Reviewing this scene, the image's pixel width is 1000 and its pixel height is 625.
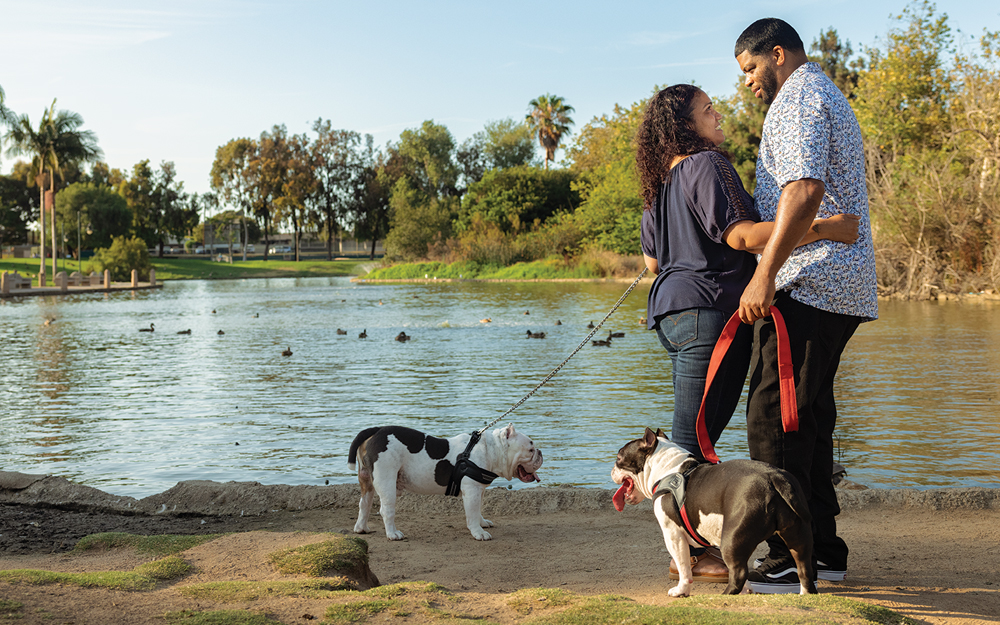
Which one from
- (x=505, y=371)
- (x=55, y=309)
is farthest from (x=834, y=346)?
(x=55, y=309)

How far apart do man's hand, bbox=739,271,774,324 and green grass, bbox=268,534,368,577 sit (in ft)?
8.01

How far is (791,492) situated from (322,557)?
243 cm

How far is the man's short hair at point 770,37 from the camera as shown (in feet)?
12.8

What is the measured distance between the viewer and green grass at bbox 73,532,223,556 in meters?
4.92

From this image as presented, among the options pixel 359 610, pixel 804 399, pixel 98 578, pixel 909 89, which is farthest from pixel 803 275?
pixel 909 89

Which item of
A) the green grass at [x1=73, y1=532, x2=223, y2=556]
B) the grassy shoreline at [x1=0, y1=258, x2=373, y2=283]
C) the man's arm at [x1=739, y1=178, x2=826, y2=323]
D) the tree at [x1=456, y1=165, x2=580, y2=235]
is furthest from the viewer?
the grassy shoreline at [x1=0, y1=258, x2=373, y2=283]

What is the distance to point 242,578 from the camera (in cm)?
429

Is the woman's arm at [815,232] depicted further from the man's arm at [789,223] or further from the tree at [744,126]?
the tree at [744,126]

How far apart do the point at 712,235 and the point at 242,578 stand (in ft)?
9.72

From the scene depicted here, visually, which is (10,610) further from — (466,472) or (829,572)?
(829,572)

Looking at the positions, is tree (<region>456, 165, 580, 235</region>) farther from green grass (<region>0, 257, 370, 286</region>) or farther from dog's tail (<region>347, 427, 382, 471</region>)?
dog's tail (<region>347, 427, 382, 471</region>)

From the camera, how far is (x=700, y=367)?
4004 mm

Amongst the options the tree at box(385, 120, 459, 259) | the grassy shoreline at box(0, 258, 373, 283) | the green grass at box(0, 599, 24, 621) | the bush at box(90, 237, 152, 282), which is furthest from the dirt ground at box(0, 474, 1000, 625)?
the grassy shoreline at box(0, 258, 373, 283)

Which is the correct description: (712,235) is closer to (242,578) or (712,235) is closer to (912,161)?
(242,578)
